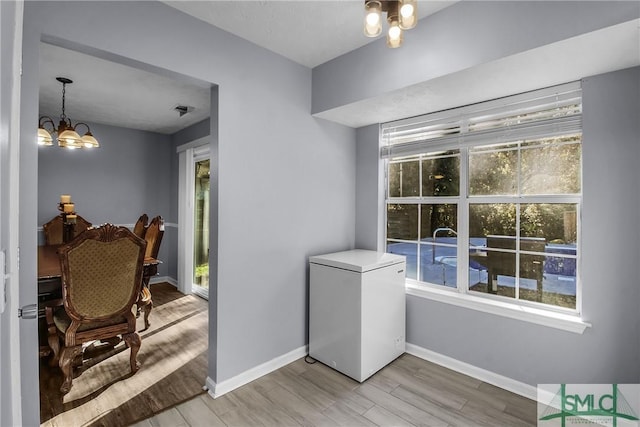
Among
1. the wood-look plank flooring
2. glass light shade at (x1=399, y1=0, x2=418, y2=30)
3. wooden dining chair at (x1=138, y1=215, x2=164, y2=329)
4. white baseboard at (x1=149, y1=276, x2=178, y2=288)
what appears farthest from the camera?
white baseboard at (x1=149, y1=276, x2=178, y2=288)

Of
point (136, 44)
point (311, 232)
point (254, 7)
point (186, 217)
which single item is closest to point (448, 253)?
point (311, 232)

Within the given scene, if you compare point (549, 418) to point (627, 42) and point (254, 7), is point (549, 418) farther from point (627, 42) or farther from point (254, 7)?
point (254, 7)

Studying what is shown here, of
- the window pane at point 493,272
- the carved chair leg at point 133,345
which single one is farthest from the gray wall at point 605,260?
the carved chair leg at point 133,345

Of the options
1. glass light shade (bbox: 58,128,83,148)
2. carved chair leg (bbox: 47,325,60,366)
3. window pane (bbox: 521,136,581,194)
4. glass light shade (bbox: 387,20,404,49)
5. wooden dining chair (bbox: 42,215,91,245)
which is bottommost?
carved chair leg (bbox: 47,325,60,366)

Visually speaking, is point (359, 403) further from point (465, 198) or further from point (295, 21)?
point (295, 21)

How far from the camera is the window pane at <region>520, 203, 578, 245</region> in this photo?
2.11m

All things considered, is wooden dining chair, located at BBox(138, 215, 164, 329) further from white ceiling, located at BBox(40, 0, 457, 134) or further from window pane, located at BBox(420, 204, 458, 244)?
window pane, located at BBox(420, 204, 458, 244)

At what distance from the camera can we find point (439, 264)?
9.06ft

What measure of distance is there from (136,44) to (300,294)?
2095 mm

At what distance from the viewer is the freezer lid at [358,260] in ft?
7.66

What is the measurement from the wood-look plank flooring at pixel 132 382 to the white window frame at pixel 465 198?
196cm

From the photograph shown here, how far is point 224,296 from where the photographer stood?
2.20 m

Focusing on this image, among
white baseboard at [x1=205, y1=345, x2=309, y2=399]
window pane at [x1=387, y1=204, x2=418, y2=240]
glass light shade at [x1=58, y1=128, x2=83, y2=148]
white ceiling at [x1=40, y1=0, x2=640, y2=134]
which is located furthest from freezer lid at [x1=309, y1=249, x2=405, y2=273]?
glass light shade at [x1=58, y1=128, x2=83, y2=148]

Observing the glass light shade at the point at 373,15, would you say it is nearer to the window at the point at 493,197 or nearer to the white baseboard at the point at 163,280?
the window at the point at 493,197
